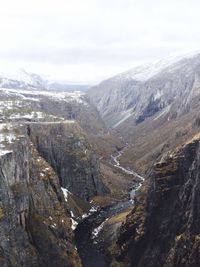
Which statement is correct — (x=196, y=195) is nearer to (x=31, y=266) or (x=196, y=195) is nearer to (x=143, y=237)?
(x=143, y=237)

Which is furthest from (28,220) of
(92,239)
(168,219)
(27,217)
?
(168,219)

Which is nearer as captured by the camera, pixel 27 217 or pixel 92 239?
pixel 27 217

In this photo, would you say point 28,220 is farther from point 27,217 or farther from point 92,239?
point 92,239

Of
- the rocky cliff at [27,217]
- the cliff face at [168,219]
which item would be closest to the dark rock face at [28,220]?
the rocky cliff at [27,217]

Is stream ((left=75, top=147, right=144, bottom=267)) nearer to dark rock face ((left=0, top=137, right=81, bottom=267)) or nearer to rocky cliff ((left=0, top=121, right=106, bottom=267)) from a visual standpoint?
rocky cliff ((left=0, top=121, right=106, bottom=267))

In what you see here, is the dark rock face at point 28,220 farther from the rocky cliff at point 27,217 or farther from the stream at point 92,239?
the stream at point 92,239

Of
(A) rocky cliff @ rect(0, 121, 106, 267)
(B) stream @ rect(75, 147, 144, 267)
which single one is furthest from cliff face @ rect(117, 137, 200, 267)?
(A) rocky cliff @ rect(0, 121, 106, 267)
